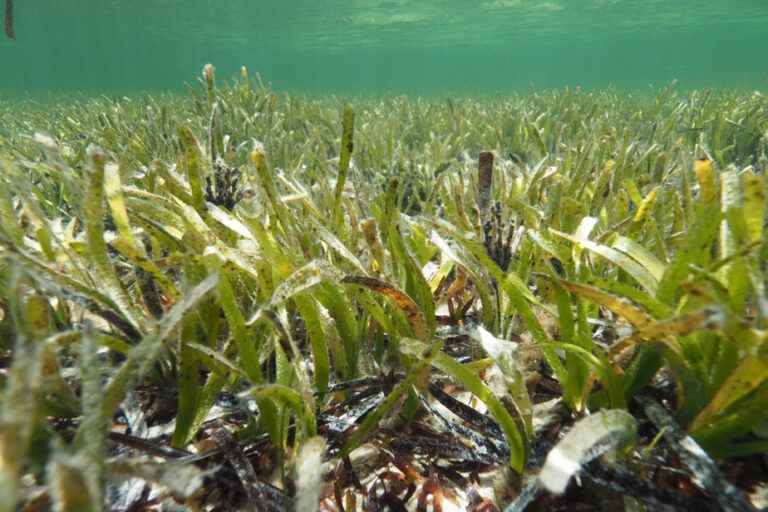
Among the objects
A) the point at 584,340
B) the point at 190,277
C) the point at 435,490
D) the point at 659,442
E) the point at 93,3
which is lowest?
the point at 435,490

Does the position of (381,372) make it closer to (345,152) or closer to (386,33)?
(345,152)

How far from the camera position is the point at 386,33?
162ft

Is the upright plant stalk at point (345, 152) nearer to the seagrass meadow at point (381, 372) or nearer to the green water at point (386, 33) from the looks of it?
the seagrass meadow at point (381, 372)

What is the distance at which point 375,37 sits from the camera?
51812 mm

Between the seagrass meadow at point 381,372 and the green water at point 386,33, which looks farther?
the green water at point 386,33

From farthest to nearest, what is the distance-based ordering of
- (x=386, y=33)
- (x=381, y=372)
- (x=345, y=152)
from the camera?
1. (x=386, y=33)
2. (x=345, y=152)
3. (x=381, y=372)

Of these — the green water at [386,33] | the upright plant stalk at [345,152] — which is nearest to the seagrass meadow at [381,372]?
the upright plant stalk at [345,152]

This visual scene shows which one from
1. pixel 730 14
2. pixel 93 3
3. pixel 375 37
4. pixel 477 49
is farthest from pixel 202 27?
pixel 730 14

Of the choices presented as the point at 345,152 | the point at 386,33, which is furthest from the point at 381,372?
the point at 386,33

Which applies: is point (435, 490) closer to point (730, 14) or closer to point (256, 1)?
point (256, 1)

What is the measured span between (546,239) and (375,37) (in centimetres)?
5668

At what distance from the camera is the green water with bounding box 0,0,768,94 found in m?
36.4

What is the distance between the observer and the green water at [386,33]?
36.4 metres

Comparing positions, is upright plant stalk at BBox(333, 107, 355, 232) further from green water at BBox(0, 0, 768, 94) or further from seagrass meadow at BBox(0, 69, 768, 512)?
green water at BBox(0, 0, 768, 94)
